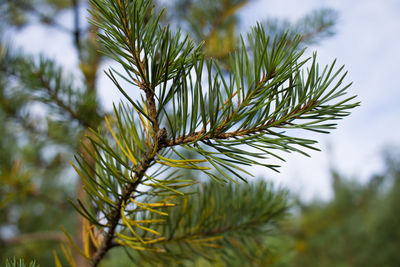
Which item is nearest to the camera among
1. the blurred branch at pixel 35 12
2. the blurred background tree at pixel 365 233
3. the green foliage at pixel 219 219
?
the green foliage at pixel 219 219

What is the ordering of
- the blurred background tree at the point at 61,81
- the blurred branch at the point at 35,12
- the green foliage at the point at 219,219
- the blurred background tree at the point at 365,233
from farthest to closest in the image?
the blurred background tree at the point at 365,233, the blurred branch at the point at 35,12, the blurred background tree at the point at 61,81, the green foliage at the point at 219,219

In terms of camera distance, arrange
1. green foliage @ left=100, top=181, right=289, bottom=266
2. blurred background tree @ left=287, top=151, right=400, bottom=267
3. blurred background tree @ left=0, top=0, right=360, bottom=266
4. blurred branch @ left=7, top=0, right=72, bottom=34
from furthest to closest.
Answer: blurred background tree @ left=287, top=151, right=400, bottom=267 < blurred branch @ left=7, top=0, right=72, bottom=34 < blurred background tree @ left=0, top=0, right=360, bottom=266 < green foliage @ left=100, top=181, right=289, bottom=266

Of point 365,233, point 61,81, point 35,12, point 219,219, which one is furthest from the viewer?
point 365,233

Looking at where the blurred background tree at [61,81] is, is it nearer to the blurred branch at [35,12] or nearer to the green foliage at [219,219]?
the blurred branch at [35,12]

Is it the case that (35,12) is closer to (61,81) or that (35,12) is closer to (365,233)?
(61,81)

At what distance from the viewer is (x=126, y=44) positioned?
0.63ft

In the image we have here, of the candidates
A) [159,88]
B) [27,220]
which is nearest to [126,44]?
[159,88]

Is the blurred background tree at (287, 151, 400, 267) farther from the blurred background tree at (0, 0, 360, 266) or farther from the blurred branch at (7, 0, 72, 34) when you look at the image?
the blurred branch at (7, 0, 72, 34)

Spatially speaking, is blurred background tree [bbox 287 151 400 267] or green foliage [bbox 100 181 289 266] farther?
blurred background tree [bbox 287 151 400 267]

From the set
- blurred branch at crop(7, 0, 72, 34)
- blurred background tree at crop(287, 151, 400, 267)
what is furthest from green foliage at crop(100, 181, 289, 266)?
blurred background tree at crop(287, 151, 400, 267)

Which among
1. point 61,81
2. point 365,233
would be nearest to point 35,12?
point 61,81

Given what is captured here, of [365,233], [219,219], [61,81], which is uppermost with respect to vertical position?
[61,81]

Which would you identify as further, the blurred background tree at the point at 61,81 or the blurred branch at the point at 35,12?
the blurred branch at the point at 35,12

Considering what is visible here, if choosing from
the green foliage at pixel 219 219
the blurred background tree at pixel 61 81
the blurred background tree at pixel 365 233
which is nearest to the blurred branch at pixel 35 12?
the blurred background tree at pixel 61 81
